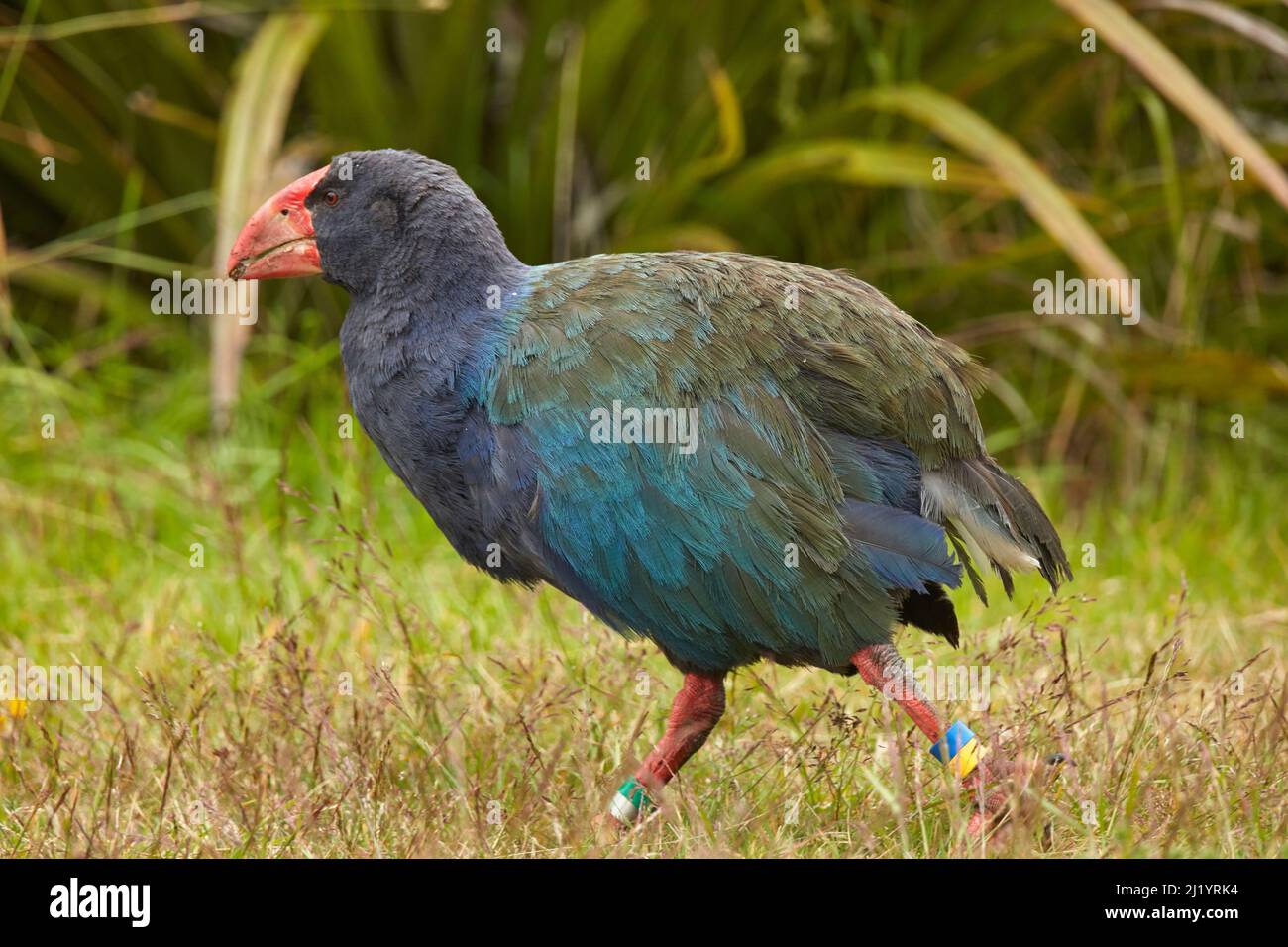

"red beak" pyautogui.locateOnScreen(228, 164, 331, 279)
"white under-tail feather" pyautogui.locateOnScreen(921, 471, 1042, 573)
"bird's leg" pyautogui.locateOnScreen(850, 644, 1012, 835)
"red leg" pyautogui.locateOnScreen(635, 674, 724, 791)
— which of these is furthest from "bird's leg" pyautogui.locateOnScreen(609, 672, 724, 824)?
"red beak" pyautogui.locateOnScreen(228, 164, 331, 279)

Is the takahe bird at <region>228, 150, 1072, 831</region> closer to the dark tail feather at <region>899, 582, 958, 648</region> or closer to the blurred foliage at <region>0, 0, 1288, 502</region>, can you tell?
the dark tail feather at <region>899, 582, 958, 648</region>

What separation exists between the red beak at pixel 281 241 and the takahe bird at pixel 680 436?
0.08 ft

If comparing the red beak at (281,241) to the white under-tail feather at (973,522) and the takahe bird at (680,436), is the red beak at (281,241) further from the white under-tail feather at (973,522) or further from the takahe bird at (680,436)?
the white under-tail feather at (973,522)

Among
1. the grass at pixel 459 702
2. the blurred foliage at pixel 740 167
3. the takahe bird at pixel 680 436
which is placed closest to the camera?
the takahe bird at pixel 680 436

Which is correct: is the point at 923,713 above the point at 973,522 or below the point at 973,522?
below

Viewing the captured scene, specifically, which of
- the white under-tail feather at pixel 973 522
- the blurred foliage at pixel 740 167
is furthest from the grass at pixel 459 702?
the blurred foliage at pixel 740 167

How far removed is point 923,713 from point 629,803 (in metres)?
0.49

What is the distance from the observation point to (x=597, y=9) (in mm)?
4797

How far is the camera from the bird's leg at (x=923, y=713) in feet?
8.23

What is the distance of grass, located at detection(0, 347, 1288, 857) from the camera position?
101 inches

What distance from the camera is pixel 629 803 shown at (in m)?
2.66

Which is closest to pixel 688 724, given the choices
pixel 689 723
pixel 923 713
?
pixel 689 723

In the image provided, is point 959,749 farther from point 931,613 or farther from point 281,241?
point 281,241
